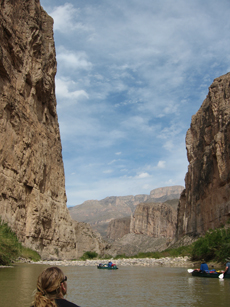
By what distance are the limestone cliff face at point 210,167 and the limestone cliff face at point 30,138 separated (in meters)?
21.9

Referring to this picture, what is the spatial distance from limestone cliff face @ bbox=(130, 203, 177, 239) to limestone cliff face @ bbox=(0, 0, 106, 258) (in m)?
109

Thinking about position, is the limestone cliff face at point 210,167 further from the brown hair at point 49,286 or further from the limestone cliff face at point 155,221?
the limestone cliff face at point 155,221

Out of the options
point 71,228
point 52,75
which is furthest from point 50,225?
point 52,75

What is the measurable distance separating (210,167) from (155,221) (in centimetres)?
9946

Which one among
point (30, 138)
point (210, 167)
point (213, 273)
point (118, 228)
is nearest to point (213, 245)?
point (213, 273)

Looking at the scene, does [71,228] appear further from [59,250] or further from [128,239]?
[128,239]

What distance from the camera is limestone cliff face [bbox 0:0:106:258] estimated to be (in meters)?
25.5

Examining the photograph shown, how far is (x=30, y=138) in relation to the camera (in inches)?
1172

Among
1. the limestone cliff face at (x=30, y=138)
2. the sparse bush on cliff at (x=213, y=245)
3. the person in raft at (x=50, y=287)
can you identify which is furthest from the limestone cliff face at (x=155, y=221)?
the person in raft at (x=50, y=287)

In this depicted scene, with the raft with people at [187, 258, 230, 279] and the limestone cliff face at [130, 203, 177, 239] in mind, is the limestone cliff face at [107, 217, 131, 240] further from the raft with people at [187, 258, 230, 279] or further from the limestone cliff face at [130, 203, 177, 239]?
the raft with people at [187, 258, 230, 279]

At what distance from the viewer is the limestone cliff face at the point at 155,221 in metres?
144

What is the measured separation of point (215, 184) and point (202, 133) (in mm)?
17489

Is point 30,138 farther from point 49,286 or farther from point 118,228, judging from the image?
point 118,228

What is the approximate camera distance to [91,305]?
7.72 m
